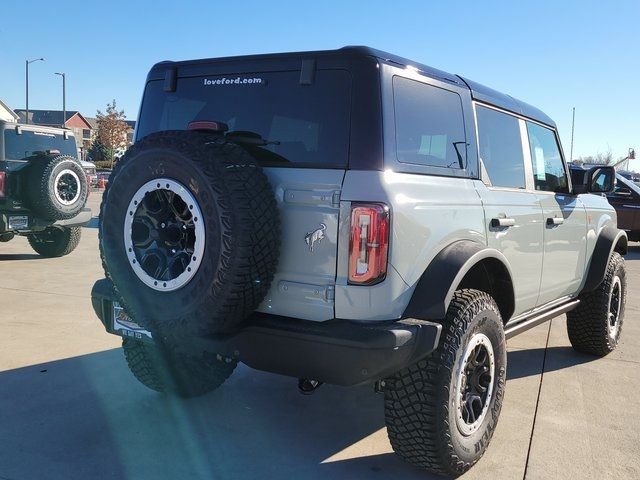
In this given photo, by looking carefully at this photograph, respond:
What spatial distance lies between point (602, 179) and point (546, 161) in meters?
0.84

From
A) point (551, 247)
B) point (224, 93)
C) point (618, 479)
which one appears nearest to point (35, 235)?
point (224, 93)

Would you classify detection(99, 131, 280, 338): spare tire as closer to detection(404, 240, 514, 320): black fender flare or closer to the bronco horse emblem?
the bronco horse emblem

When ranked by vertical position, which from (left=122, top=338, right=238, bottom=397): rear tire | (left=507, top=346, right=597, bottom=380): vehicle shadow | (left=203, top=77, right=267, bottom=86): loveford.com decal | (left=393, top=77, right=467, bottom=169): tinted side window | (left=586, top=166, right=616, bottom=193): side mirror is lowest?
(left=507, top=346, right=597, bottom=380): vehicle shadow

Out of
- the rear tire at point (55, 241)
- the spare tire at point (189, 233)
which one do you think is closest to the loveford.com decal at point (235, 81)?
the spare tire at point (189, 233)

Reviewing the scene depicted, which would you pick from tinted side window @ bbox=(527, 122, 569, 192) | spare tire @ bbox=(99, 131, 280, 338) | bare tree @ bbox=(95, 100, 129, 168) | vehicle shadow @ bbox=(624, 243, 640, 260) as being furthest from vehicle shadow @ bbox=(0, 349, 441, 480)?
bare tree @ bbox=(95, 100, 129, 168)

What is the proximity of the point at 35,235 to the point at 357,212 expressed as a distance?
8.80 metres

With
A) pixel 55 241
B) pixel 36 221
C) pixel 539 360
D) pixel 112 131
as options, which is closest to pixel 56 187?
pixel 36 221

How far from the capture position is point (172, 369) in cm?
384

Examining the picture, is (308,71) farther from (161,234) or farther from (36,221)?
(36,221)

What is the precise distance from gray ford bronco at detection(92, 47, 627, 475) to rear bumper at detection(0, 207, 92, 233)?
20.2 feet

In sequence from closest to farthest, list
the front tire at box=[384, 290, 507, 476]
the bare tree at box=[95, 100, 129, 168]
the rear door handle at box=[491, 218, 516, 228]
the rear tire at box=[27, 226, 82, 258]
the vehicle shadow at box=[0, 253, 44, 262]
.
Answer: the front tire at box=[384, 290, 507, 476] < the rear door handle at box=[491, 218, 516, 228] < the vehicle shadow at box=[0, 253, 44, 262] < the rear tire at box=[27, 226, 82, 258] < the bare tree at box=[95, 100, 129, 168]

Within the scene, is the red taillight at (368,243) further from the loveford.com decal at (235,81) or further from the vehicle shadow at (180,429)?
the vehicle shadow at (180,429)

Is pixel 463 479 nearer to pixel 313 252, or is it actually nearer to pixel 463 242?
pixel 463 242

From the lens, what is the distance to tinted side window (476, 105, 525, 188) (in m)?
3.59
